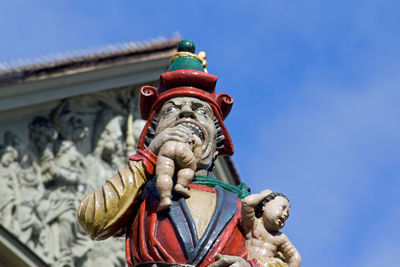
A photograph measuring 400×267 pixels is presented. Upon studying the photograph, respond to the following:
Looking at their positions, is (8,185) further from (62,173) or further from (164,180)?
(164,180)

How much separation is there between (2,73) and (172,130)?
16.7 feet

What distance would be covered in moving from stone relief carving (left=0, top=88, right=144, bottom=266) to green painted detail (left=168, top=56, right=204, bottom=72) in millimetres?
3848

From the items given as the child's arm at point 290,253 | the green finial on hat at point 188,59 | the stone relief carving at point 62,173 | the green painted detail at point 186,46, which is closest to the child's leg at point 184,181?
the child's arm at point 290,253

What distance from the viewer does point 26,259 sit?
852 cm

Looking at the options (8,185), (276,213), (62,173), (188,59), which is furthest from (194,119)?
(62,173)

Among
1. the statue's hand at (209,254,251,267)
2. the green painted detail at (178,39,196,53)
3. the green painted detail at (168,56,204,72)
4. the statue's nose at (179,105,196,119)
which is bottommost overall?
the statue's hand at (209,254,251,267)

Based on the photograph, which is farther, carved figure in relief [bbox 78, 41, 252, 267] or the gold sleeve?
the gold sleeve

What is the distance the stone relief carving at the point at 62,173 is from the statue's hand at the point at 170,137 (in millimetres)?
4294

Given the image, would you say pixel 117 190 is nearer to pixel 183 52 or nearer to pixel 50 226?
pixel 183 52

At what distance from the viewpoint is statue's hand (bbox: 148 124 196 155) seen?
4.75 m

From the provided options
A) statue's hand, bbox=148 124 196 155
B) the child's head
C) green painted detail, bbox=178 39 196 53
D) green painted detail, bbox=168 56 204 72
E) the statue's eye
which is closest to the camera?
the child's head

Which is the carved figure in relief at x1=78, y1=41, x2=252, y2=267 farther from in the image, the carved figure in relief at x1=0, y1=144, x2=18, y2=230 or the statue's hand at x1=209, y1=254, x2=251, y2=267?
the carved figure in relief at x1=0, y1=144, x2=18, y2=230

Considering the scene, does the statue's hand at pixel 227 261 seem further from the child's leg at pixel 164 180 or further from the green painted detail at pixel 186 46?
the green painted detail at pixel 186 46

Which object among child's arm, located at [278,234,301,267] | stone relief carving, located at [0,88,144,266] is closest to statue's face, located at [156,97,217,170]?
child's arm, located at [278,234,301,267]
